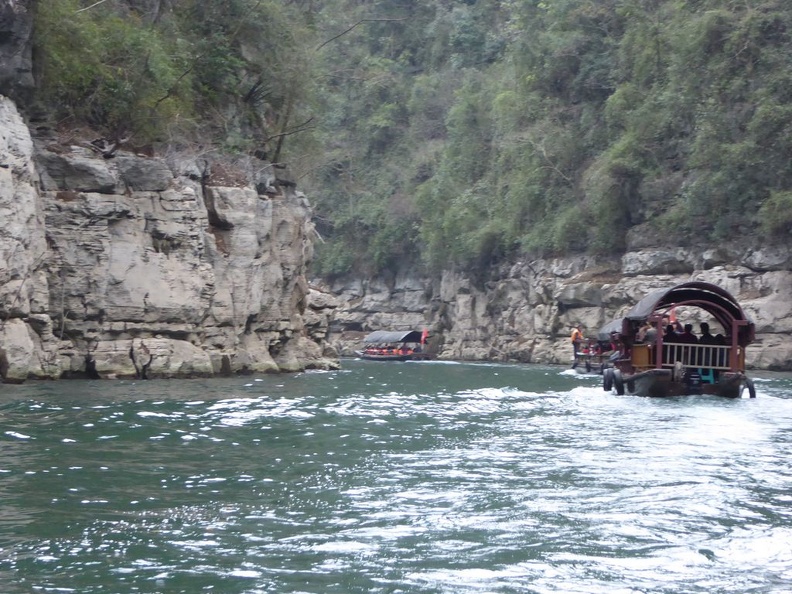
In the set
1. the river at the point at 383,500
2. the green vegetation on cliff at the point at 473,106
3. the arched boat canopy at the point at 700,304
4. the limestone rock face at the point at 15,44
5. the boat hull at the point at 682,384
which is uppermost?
the green vegetation on cliff at the point at 473,106

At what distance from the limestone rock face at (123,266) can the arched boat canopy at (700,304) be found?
979 cm

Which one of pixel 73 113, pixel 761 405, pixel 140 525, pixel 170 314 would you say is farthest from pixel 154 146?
pixel 140 525

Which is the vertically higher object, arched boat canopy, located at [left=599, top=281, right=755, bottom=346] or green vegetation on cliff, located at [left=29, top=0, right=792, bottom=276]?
green vegetation on cliff, located at [left=29, top=0, right=792, bottom=276]

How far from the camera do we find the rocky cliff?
33.2 metres

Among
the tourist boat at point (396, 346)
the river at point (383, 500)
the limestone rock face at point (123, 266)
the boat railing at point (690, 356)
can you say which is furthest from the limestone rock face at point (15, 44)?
the tourist boat at point (396, 346)

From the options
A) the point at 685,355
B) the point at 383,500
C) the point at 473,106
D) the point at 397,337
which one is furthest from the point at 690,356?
the point at 473,106

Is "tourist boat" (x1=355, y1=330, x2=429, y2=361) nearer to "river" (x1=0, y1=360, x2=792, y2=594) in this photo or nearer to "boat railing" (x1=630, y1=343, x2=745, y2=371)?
"boat railing" (x1=630, y1=343, x2=745, y2=371)

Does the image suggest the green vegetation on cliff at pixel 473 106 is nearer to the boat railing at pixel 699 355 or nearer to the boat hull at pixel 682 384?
the boat railing at pixel 699 355

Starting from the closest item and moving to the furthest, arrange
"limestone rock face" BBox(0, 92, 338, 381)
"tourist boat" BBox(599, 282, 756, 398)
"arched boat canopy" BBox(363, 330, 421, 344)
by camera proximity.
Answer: "limestone rock face" BBox(0, 92, 338, 381) < "tourist boat" BBox(599, 282, 756, 398) < "arched boat canopy" BBox(363, 330, 421, 344)

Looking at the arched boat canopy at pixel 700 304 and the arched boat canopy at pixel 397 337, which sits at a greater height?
the arched boat canopy at pixel 700 304

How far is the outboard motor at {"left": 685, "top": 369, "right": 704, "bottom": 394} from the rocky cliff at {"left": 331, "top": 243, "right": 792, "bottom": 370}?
1310 centimetres

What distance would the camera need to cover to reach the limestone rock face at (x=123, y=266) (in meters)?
18.9

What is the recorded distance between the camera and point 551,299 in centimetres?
4306

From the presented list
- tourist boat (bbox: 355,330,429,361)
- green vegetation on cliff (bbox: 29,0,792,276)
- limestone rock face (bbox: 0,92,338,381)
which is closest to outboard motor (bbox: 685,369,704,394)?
limestone rock face (bbox: 0,92,338,381)
